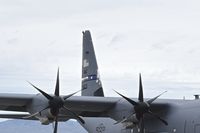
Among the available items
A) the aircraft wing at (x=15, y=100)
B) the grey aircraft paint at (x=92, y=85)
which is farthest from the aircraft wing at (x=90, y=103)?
the aircraft wing at (x=15, y=100)

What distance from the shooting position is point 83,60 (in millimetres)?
36094

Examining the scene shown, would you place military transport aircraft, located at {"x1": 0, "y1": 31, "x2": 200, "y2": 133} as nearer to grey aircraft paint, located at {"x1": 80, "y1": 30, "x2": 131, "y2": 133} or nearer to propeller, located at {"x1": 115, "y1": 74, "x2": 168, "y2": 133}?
propeller, located at {"x1": 115, "y1": 74, "x2": 168, "y2": 133}

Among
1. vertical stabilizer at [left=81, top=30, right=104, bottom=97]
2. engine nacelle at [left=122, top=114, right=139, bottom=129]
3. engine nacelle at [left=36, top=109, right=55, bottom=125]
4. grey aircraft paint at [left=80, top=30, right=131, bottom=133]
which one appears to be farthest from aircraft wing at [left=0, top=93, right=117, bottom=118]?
vertical stabilizer at [left=81, top=30, right=104, bottom=97]

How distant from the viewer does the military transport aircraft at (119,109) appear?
26.1m

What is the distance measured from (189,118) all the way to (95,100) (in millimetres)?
5095

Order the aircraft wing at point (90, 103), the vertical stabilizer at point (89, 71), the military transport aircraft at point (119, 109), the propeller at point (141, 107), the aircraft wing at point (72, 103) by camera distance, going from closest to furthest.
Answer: the military transport aircraft at point (119, 109), the propeller at point (141, 107), the aircraft wing at point (72, 103), the aircraft wing at point (90, 103), the vertical stabilizer at point (89, 71)

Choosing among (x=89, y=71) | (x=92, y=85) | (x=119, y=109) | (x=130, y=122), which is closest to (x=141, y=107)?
(x=130, y=122)

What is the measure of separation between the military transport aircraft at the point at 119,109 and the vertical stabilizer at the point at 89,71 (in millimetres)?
4393

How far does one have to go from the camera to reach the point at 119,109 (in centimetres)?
2805

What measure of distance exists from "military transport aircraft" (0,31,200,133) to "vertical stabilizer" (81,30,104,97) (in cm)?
439

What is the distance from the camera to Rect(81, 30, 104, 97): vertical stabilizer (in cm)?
3400

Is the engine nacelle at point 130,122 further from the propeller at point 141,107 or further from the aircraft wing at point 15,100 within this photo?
the aircraft wing at point 15,100

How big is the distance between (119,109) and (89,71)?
7.42 m

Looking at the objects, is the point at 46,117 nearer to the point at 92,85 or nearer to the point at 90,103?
the point at 90,103
